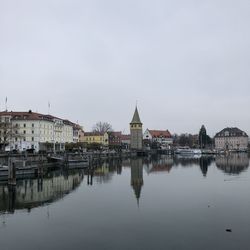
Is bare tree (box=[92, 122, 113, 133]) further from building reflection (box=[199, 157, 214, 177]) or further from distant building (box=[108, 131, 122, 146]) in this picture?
building reflection (box=[199, 157, 214, 177])

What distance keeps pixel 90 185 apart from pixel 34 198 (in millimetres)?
10627

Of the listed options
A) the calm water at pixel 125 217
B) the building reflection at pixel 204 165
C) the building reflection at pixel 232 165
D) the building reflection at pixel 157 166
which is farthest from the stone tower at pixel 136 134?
the calm water at pixel 125 217

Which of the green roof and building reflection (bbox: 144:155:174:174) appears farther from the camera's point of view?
the green roof

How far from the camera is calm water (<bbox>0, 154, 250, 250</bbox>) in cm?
1906

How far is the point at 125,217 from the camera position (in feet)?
81.1

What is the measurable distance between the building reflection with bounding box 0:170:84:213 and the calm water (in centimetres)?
9

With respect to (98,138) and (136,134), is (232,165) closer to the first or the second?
(136,134)

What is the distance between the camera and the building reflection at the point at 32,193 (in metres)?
30.0

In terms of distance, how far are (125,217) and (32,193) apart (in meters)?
14.4

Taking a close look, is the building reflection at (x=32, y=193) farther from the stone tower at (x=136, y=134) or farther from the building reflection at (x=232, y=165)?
the stone tower at (x=136, y=134)

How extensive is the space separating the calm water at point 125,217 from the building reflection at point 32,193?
0.09 metres

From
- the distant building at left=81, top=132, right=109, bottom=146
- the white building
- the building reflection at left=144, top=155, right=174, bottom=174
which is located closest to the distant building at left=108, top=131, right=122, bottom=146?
the distant building at left=81, top=132, right=109, bottom=146

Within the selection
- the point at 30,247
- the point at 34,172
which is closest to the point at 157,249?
the point at 30,247

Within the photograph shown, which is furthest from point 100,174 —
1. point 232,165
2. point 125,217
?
point 125,217
